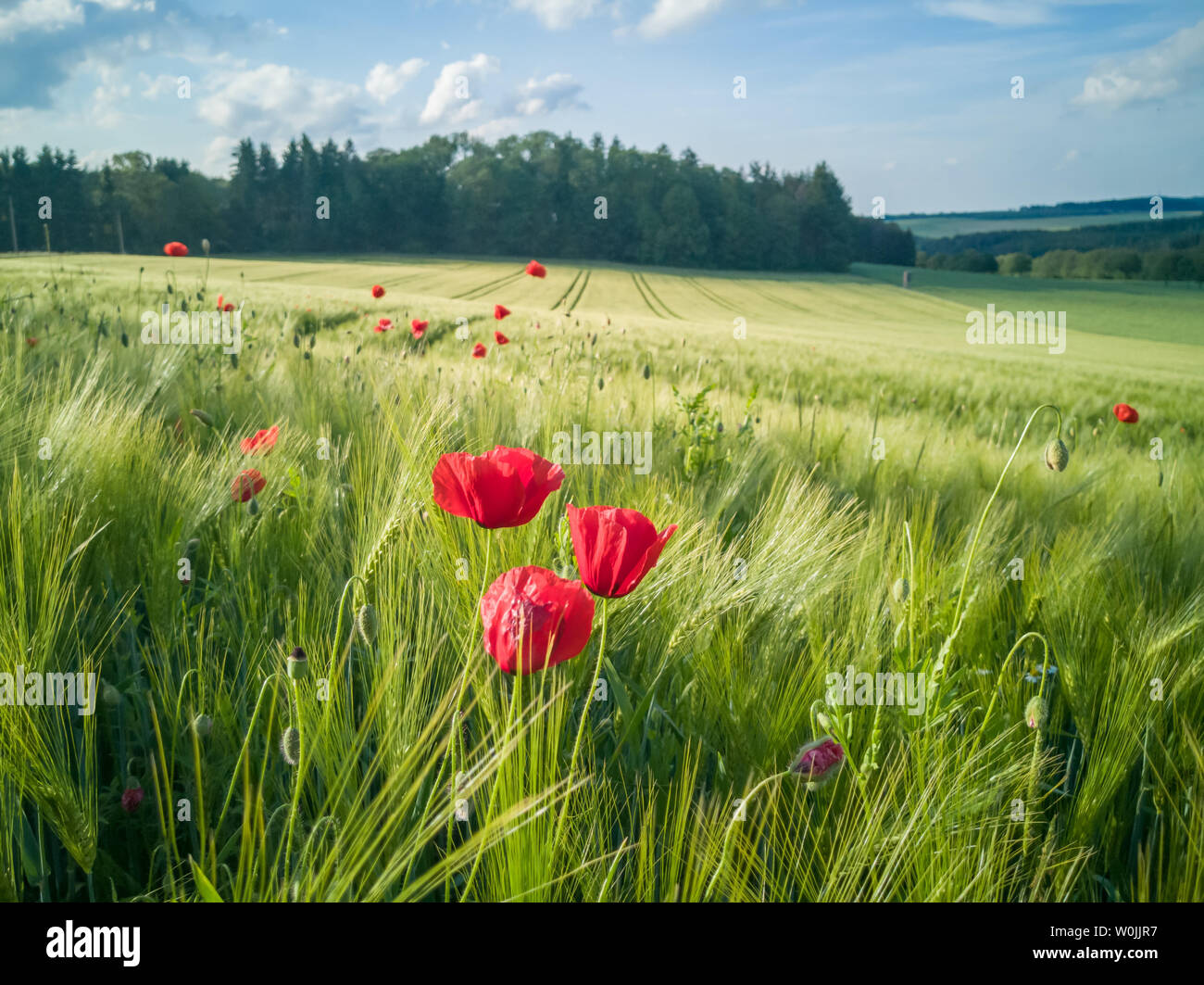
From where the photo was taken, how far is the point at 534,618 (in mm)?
646

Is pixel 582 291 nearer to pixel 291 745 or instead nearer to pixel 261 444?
pixel 261 444

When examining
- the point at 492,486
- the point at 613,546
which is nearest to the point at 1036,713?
the point at 613,546

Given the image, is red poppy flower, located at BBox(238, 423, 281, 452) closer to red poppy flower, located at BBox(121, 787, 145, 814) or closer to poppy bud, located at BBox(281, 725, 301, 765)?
red poppy flower, located at BBox(121, 787, 145, 814)

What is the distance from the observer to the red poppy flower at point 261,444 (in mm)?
1352

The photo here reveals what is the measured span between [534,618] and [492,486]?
0.61 ft

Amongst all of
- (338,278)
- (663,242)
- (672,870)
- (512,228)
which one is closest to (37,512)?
(672,870)

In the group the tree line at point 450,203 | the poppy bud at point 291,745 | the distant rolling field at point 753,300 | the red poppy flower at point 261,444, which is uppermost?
the tree line at point 450,203

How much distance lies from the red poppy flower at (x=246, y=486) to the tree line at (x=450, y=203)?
1275 inches

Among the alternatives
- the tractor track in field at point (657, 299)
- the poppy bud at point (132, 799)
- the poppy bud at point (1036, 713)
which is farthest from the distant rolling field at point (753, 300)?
the poppy bud at point (132, 799)

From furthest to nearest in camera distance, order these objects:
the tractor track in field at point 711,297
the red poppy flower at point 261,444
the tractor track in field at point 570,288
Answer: the tractor track in field at point 711,297 < the tractor track in field at point 570,288 < the red poppy flower at point 261,444

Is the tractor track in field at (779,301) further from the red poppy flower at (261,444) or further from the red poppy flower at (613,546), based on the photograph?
the red poppy flower at (613,546)

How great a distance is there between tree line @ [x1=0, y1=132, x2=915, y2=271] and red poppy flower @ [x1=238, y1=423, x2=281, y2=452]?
32.2 m
